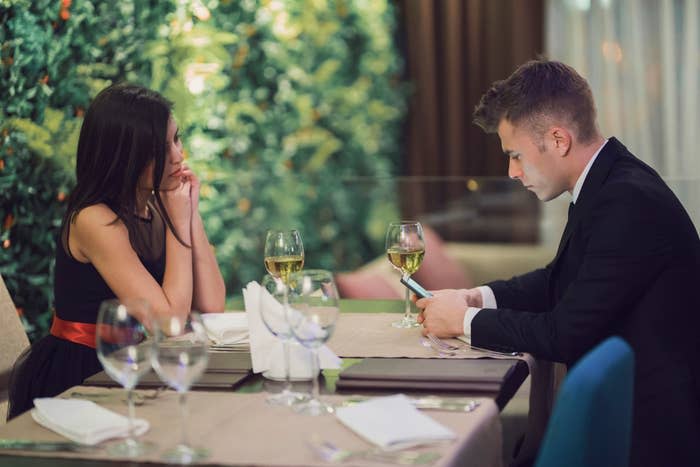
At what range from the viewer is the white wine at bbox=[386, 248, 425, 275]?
8.01ft

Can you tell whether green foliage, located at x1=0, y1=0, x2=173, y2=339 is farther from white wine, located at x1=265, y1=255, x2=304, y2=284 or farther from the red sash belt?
white wine, located at x1=265, y1=255, x2=304, y2=284

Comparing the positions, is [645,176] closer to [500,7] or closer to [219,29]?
[219,29]

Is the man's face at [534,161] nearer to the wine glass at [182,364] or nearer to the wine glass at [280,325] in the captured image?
the wine glass at [280,325]

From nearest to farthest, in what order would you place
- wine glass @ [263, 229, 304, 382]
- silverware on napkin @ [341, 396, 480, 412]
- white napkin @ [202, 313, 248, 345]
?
silverware on napkin @ [341, 396, 480, 412] → white napkin @ [202, 313, 248, 345] → wine glass @ [263, 229, 304, 382]

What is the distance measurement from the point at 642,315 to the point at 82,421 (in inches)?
45.7

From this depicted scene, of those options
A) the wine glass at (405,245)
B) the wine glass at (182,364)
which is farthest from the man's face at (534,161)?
the wine glass at (182,364)

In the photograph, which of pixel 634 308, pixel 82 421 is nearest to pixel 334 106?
pixel 634 308

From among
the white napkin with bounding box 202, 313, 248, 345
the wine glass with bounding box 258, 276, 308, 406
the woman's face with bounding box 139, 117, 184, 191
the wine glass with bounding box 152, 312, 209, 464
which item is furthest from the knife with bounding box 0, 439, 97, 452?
the woman's face with bounding box 139, 117, 184, 191

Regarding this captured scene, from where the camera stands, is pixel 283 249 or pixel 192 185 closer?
pixel 283 249

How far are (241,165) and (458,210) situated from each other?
3.86ft

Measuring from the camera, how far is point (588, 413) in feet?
4.73

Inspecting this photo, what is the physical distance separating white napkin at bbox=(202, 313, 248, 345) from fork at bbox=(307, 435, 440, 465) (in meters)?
0.77

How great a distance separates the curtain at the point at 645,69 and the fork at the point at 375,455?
4743mm

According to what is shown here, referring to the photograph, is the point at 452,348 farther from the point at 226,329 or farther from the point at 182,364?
the point at 182,364
